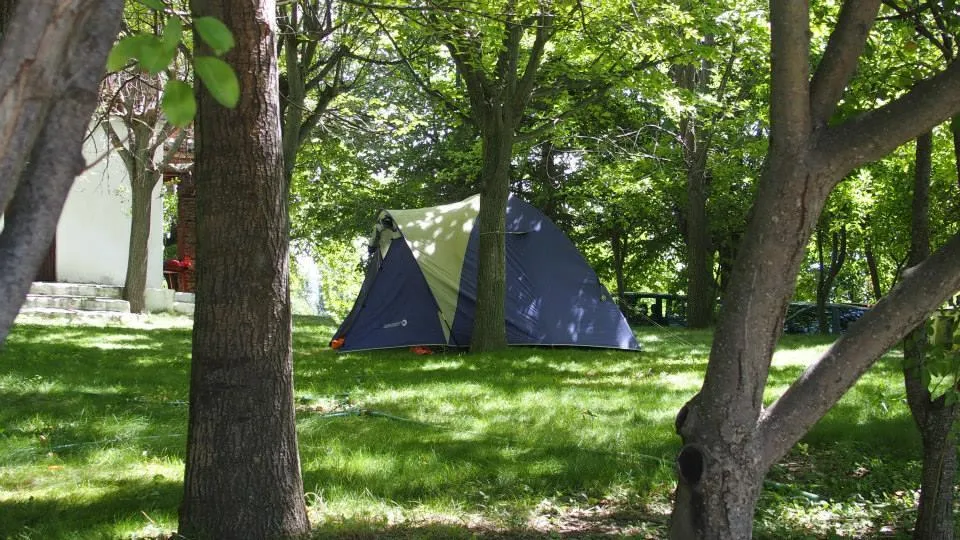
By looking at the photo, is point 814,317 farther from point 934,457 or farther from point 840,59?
point 840,59

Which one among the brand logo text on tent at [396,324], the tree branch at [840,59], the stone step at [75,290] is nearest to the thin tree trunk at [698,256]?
the brand logo text on tent at [396,324]

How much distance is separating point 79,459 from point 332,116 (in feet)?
30.9

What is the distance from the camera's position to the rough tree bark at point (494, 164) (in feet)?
38.4

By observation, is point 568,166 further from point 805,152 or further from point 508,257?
point 805,152

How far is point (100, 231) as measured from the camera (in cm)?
1800

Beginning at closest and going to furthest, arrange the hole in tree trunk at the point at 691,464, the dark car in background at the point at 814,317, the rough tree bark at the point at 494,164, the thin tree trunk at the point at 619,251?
1. the hole in tree trunk at the point at 691,464
2. the rough tree bark at the point at 494,164
3. the dark car in background at the point at 814,317
4. the thin tree trunk at the point at 619,251

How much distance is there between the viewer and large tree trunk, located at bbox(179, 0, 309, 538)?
3.64m

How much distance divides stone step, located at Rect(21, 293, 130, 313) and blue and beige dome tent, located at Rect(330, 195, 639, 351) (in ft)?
17.3

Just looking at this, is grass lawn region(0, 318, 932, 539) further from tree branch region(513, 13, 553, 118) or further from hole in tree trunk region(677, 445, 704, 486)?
tree branch region(513, 13, 553, 118)

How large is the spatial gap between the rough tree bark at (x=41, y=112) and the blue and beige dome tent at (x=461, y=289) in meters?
10.4

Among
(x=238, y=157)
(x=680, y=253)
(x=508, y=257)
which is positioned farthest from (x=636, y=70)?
(x=680, y=253)

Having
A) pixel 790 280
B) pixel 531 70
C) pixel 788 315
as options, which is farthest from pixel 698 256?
pixel 790 280

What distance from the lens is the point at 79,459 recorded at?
207 inches

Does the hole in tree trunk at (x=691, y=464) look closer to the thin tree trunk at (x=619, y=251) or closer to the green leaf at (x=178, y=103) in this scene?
the green leaf at (x=178, y=103)
